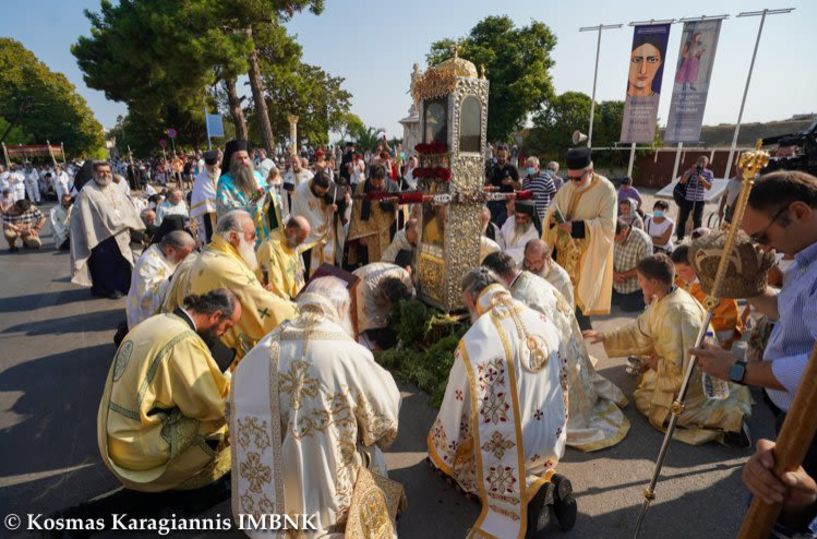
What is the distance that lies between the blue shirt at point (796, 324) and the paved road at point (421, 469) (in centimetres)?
143

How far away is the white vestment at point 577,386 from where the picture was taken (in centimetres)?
344

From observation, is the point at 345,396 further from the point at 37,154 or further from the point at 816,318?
the point at 37,154

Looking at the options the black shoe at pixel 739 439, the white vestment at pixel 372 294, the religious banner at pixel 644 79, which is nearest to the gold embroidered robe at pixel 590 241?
the white vestment at pixel 372 294

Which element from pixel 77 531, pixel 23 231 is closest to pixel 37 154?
pixel 23 231

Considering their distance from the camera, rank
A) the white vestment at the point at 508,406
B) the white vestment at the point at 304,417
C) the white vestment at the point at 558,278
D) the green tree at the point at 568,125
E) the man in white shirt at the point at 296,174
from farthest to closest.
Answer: the green tree at the point at 568,125, the man in white shirt at the point at 296,174, the white vestment at the point at 558,278, the white vestment at the point at 508,406, the white vestment at the point at 304,417

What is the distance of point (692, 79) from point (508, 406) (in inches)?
529

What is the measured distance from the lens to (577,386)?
3695mm

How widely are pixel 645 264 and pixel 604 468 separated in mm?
1687

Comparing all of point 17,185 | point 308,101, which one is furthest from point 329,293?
point 308,101

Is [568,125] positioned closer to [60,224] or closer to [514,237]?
[514,237]

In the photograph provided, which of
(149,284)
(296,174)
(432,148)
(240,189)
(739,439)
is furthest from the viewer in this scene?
(296,174)

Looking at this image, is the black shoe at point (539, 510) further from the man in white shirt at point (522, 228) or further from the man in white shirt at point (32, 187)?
the man in white shirt at point (32, 187)

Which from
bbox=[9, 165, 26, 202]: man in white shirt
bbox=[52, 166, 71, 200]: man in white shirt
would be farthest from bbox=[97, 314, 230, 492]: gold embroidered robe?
bbox=[9, 165, 26, 202]: man in white shirt

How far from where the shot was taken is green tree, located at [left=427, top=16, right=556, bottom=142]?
3303 centimetres
